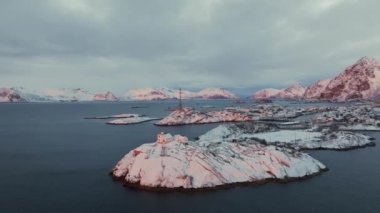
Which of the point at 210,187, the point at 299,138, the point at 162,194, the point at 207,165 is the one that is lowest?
the point at 162,194

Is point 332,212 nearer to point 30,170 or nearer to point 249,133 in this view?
point 30,170

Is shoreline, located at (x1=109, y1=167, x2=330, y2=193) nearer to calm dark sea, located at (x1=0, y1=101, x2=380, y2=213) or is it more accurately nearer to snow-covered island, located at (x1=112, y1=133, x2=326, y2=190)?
snow-covered island, located at (x1=112, y1=133, x2=326, y2=190)

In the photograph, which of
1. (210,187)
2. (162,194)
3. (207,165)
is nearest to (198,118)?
(207,165)

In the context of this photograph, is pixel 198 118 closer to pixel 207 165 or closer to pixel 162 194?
pixel 207 165

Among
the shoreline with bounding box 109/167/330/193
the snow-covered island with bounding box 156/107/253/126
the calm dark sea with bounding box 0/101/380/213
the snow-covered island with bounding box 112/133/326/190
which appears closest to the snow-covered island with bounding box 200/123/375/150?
the calm dark sea with bounding box 0/101/380/213

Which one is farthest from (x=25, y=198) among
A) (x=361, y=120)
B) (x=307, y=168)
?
(x=361, y=120)

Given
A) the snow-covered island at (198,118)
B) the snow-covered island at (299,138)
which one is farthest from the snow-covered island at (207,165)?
the snow-covered island at (198,118)

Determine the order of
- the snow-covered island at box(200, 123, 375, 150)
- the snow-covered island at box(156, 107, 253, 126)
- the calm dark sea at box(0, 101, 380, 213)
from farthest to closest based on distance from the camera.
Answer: the snow-covered island at box(156, 107, 253, 126), the snow-covered island at box(200, 123, 375, 150), the calm dark sea at box(0, 101, 380, 213)

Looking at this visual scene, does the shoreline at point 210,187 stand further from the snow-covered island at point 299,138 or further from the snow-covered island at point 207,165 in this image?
the snow-covered island at point 299,138
